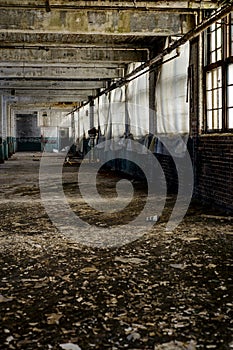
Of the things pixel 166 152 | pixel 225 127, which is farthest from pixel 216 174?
pixel 166 152

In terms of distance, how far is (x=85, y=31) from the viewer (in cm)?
864

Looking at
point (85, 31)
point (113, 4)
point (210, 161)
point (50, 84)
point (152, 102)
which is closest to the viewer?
point (113, 4)

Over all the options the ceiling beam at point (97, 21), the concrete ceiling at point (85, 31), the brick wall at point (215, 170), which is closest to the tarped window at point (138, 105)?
the concrete ceiling at point (85, 31)

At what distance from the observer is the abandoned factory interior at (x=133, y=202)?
2.97 m

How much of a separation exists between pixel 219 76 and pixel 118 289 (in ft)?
16.6

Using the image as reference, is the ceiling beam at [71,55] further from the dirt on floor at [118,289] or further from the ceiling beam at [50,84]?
the dirt on floor at [118,289]

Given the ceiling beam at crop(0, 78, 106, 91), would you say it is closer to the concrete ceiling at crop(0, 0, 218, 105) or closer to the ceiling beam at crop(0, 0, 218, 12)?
the concrete ceiling at crop(0, 0, 218, 105)

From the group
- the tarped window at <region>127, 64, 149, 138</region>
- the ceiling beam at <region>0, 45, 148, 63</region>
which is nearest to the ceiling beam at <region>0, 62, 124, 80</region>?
the tarped window at <region>127, 64, 149, 138</region>

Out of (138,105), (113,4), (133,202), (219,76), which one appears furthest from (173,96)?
(138,105)

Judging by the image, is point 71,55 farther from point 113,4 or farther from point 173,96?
point 113,4

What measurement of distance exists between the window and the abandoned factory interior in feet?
0.08

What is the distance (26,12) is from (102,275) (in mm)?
6018

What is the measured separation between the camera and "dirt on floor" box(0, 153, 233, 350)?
8.93 feet

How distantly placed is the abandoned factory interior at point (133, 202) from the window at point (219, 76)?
24 millimetres
